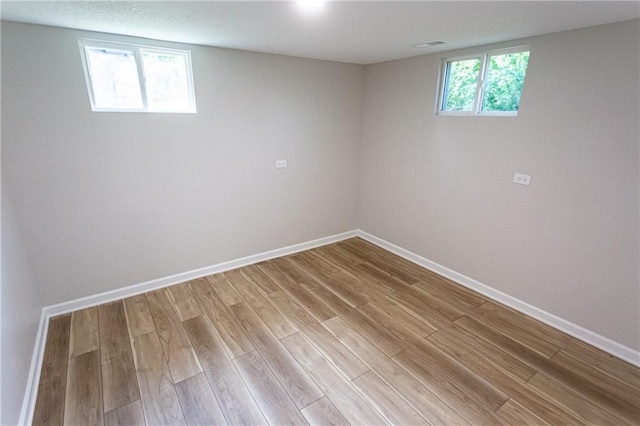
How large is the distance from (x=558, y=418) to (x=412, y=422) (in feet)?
2.93

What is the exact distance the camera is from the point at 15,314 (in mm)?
1910

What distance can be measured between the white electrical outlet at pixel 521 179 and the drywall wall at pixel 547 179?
0.11 feet

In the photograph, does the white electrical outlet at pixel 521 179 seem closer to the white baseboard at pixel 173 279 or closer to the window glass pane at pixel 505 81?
the window glass pane at pixel 505 81

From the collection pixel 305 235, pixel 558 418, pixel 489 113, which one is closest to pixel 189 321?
pixel 305 235

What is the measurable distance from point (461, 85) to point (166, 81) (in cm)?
287

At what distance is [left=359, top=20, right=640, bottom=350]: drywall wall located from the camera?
221 cm

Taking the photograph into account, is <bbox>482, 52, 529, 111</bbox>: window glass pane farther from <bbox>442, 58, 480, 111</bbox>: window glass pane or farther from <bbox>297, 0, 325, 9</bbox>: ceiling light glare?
<bbox>297, 0, 325, 9</bbox>: ceiling light glare

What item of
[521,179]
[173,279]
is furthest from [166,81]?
[521,179]

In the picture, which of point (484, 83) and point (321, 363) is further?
point (484, 83)

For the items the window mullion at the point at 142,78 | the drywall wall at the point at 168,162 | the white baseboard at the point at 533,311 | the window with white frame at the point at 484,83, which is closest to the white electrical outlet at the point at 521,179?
the window with white frame at the point at 484,83

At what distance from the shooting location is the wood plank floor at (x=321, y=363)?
74.5 inches

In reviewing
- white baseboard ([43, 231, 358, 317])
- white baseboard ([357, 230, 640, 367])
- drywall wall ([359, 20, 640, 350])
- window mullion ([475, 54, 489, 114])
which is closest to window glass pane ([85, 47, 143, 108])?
white baseboard ([43, 231, 358, 317])

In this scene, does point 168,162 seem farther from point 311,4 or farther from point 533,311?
point 533,311

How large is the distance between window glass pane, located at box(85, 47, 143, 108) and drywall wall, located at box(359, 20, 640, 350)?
2681 millimetres
